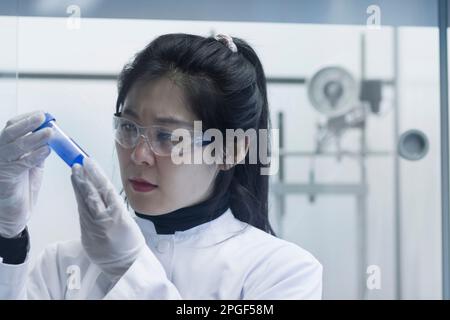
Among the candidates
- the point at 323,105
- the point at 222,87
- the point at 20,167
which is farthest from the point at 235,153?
the point at 20,167

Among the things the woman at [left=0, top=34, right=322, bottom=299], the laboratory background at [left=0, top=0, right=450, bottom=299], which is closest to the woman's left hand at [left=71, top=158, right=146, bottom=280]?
the woman at [left=0, top=34, right=322, bottom=299]

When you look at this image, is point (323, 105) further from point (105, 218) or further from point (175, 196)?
point (105, 218)

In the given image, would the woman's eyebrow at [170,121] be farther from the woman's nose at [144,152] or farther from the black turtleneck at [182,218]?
the black turtleneck at [182,218]

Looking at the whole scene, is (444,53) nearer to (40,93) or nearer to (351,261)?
(351,261)

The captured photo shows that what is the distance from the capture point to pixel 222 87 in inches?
40.6

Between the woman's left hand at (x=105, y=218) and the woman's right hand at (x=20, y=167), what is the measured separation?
90 mm

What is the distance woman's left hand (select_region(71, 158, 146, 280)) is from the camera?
97 centimetres

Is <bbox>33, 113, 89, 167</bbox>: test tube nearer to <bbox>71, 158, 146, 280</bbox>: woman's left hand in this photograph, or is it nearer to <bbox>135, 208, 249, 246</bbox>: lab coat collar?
<bbox>71, 158, 146, 280</bbox>: woman's left hand

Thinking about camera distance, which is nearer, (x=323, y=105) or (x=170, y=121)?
(x=170, y=121)

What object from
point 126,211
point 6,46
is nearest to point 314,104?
point 126,211

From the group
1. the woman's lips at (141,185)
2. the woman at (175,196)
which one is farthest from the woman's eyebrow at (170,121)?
the woman's lips at (141,185)

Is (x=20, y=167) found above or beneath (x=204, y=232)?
above

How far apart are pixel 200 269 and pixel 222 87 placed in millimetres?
323
